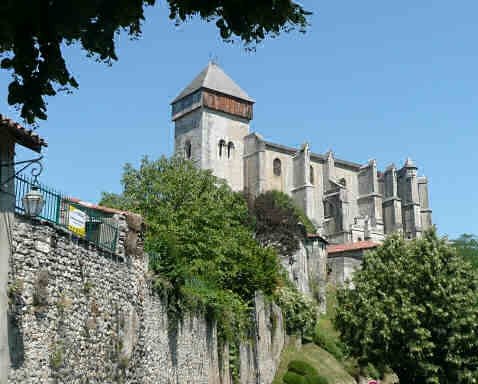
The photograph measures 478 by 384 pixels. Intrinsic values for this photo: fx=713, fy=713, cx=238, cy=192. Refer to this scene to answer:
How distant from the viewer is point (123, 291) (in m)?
16.1

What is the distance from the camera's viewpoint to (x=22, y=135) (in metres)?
11.3

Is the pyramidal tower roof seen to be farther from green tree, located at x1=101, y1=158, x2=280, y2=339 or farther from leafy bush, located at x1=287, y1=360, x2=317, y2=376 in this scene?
leafy bush, located at x1=287, y1=360, x2=317, y2=376

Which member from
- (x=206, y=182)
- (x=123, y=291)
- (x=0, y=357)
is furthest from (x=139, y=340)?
(x=206, y=182)

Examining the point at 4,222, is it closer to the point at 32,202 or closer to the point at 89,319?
the point at 32,202

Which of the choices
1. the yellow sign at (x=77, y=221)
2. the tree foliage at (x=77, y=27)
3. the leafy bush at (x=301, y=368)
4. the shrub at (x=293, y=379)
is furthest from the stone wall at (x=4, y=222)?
the leafy bush at (x=301, y=368)

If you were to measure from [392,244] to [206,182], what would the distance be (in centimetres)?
1176

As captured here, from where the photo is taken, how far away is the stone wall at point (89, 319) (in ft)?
37.3

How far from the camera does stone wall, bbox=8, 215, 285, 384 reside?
1138 centimetres

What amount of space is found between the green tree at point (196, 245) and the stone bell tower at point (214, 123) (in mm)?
43791

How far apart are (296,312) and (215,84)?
54.6 metres

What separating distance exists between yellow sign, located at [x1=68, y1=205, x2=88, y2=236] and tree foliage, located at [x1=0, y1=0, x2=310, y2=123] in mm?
8103

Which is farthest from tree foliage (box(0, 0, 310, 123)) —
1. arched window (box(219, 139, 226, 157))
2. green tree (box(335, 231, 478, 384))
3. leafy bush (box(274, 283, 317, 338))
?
arched window (box(219, 139, 226, 157))

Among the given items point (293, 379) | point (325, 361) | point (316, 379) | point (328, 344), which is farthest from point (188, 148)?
point (293, 379)

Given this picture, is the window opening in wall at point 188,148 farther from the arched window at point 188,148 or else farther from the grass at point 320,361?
the grass at point 320,361
